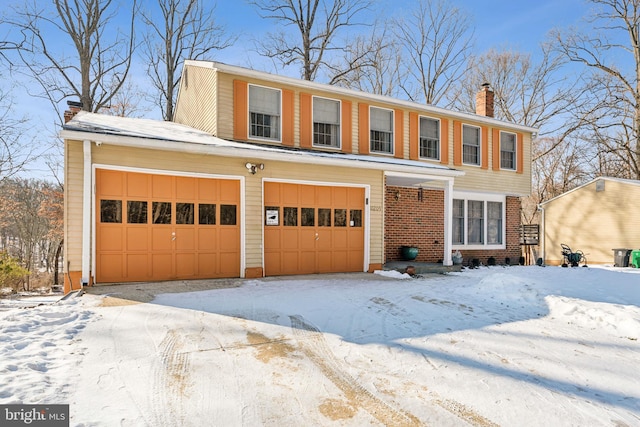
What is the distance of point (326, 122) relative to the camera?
10.8 m

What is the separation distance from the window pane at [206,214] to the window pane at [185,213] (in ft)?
0.54

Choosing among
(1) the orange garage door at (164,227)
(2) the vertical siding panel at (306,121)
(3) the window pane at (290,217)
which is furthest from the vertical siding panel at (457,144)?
(1) the orange garage door at (164,227)

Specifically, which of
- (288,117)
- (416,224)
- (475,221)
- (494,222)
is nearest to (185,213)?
(288,117)

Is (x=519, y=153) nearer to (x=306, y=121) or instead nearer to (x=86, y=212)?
(x=306, y=121)

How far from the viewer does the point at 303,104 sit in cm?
1042

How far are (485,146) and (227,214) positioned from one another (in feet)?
32.7

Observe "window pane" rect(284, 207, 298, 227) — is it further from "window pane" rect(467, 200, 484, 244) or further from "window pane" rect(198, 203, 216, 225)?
"window pane" rect(467, 200, 484, 244)

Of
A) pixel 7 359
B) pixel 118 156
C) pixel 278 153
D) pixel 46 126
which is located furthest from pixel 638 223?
pixel 46 126

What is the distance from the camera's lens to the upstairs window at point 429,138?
12328 millimetres

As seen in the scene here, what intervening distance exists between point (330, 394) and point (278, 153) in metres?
6.12

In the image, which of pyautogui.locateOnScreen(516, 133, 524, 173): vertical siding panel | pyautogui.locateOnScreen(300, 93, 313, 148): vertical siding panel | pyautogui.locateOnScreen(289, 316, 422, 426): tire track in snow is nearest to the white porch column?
pyautogui.locateOnScreen(300, 93, 313, 148): vertical siding panel

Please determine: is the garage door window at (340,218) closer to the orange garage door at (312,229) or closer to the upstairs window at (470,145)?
the orange garage door at (312,229)

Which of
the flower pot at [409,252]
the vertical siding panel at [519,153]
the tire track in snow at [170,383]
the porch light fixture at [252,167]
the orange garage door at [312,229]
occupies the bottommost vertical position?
the tire track in snow at [170,383]

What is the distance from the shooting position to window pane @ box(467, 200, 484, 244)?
1316 centimetres
